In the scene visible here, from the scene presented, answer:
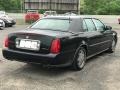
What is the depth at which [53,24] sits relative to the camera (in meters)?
7.82

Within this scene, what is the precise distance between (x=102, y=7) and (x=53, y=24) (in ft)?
224

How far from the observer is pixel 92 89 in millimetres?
5996

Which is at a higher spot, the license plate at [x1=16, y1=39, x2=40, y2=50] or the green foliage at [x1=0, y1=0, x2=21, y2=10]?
the green foliage at [x1=0, y1=0, x2=21, y2=10]

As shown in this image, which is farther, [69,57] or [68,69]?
[68,69]

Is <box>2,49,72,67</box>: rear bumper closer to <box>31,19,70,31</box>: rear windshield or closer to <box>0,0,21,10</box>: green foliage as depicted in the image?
<box>31,19,70,31</box>: rear windshield

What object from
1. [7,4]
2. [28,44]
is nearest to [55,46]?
[28,44]

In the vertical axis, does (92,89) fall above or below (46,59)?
below

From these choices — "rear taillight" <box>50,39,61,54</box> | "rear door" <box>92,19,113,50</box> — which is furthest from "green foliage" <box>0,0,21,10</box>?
"rear taillight" <box>50,39,61,54</box>

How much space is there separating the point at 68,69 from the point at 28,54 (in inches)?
53.2

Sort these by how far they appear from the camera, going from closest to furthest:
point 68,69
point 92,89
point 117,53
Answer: point 92,89 → point 68,69 → point 117,53

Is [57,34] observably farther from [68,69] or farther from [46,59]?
[68,69]

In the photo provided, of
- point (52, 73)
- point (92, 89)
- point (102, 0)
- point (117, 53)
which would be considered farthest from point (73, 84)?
point (102, 0)

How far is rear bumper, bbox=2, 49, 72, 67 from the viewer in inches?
258

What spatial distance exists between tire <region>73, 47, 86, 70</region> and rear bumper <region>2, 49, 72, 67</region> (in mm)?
400
